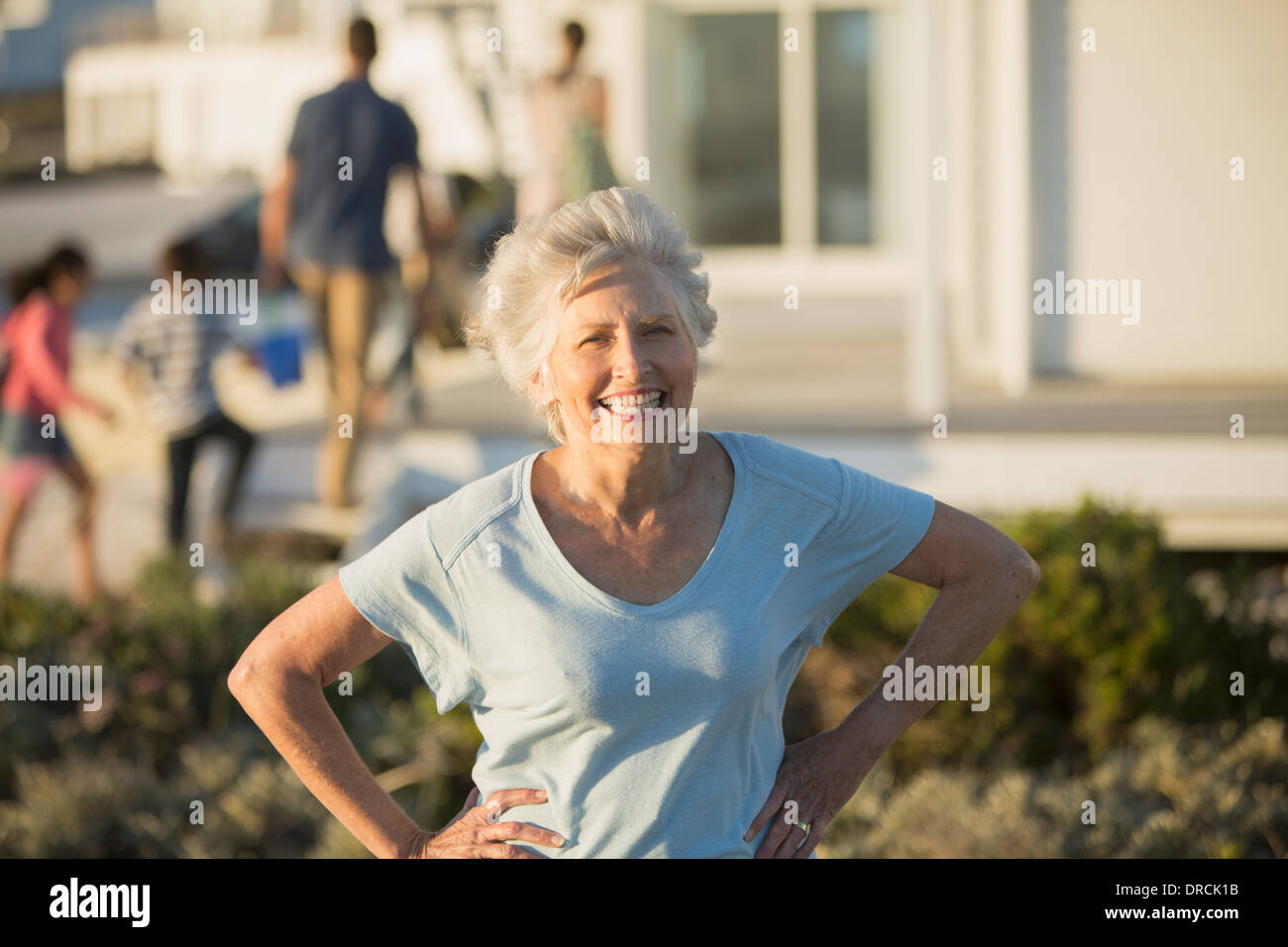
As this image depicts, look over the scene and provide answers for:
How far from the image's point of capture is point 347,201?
686 centimetres

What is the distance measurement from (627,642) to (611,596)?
78mm

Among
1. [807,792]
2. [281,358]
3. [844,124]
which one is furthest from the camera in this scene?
[844,124]

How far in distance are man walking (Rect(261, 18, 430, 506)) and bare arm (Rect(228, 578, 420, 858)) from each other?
4.63m

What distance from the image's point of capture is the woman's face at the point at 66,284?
7.30 metres

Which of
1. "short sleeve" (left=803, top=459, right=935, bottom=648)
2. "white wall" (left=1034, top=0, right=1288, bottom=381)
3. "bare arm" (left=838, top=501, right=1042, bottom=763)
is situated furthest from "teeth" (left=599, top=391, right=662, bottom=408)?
"white wall" (left=1034, top=0, right=1288, bottom=381)

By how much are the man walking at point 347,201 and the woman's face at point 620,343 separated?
185 inches

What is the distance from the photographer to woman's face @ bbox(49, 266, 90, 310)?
7.30 metres

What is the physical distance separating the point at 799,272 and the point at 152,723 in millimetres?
7792

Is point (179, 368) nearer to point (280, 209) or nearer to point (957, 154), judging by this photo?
point (280, 209)

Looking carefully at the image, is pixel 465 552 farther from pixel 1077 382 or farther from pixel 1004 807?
pixel 1077 382

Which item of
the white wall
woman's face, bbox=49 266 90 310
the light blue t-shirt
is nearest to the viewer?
the light blue t-shirt

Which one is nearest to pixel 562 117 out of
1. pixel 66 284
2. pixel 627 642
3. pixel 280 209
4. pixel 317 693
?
pixel 280 209

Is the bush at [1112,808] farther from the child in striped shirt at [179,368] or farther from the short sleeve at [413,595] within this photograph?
the child in striped shirt at [179,368]

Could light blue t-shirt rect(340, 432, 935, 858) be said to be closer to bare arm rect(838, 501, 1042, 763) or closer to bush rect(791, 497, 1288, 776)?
bare arm rect(838, 501, 1042, 763)
